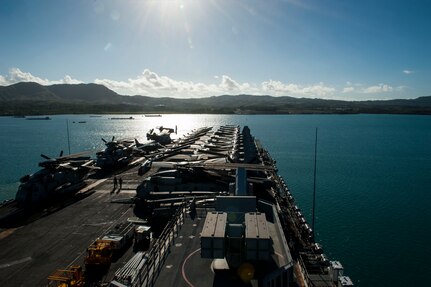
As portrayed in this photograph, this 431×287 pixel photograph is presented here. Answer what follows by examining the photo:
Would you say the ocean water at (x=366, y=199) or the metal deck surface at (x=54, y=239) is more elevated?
the metal deck surface at (x=54, y=239)

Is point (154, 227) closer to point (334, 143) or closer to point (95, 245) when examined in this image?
point (95, 245)

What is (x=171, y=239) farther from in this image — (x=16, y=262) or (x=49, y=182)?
(x=49, y=182)

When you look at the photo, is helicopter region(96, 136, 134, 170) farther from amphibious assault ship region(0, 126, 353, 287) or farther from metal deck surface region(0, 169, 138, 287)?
metal deck surface region(0, 169, 138, 287)

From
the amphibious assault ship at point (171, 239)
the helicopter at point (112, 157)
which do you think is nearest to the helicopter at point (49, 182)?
the amphibious assault ship at point (171, 239)

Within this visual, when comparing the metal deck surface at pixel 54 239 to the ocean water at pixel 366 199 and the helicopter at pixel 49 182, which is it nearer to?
the helicopter at pixel 49 182

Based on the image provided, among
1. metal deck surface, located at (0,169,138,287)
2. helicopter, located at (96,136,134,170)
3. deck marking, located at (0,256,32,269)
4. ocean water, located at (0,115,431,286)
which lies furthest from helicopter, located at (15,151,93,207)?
ocean water, located at (0,115,431,286)
